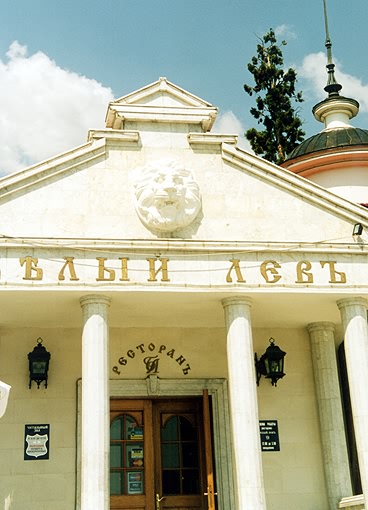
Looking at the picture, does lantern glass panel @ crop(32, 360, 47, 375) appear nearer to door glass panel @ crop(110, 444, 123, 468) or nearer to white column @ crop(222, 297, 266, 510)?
door glass panel @ crop(110, 444, 123, 468)

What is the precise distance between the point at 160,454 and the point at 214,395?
4.46ft

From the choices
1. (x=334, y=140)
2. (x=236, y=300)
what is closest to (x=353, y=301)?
(x=236, y=300)

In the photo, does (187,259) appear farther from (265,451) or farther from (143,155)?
(265,451)

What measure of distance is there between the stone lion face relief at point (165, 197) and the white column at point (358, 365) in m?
2.84

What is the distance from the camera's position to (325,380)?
45.6 feet

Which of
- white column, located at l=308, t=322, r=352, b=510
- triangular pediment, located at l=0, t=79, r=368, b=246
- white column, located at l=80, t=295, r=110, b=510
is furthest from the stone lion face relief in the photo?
white column, located at l=308, t=322, r=352, b=510

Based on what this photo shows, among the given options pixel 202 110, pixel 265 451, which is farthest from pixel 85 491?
pixel 202 110

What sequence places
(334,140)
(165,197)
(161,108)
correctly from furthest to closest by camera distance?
(334,140), (161,108), (165,197)

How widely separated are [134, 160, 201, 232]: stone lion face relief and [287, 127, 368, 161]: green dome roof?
7.71 metres

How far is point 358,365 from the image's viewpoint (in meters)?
12.2

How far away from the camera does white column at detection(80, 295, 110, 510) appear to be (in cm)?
1091

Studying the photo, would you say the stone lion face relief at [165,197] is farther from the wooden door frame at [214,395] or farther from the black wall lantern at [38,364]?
the wooden door frame at [214,395]

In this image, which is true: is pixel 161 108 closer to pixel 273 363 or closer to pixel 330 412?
pixel 273 363

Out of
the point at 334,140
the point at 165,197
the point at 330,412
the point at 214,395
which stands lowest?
the point at 330,412
